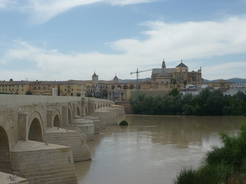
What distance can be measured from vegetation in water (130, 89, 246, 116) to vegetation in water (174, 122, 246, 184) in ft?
106

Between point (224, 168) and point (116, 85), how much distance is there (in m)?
84.2

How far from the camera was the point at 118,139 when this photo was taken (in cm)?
2272

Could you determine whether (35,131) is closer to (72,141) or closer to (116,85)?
(72,141)

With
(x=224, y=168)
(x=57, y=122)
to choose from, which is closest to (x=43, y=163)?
(x=224, y=168)

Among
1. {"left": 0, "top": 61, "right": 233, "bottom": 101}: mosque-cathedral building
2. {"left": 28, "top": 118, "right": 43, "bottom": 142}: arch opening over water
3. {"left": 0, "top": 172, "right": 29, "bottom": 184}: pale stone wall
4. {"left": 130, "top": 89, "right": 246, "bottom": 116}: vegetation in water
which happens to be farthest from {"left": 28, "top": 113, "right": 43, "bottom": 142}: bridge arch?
{"left": 0, "top": 61, "right": 233, "bottom": 101}: mosque-cathedral building

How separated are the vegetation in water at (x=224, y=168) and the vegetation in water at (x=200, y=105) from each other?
32163 millimetres

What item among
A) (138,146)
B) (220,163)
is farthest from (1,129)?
(138,146)

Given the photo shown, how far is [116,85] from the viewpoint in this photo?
9475 cm

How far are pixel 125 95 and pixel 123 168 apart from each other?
203 feet

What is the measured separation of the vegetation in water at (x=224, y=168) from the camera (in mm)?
9961

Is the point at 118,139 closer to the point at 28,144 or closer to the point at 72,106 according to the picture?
the point at 72,106

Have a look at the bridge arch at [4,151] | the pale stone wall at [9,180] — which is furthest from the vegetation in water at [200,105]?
the pale stone wall at [9,180]

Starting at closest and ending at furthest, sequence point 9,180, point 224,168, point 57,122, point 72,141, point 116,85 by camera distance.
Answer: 1. point 9,180
2. point 224,168
3. point 72,141
4. point 57,122
5. point 116,85

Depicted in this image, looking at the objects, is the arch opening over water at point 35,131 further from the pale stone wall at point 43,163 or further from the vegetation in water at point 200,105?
the vegetation in water at point 200,105
